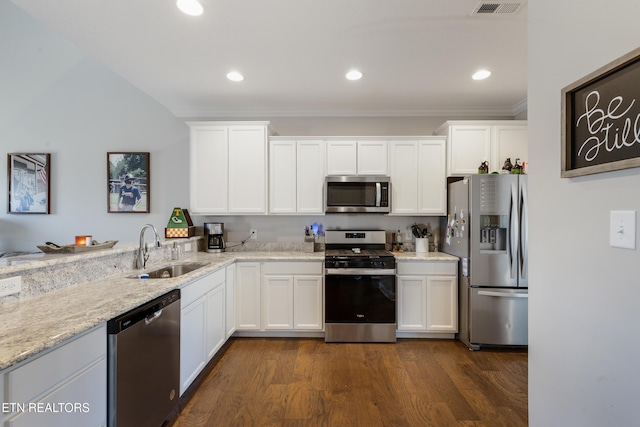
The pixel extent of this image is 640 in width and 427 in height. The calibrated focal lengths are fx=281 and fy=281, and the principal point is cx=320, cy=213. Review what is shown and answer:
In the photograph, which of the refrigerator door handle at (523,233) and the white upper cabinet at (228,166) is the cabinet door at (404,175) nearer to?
the refrigerator door handle at (523,233)

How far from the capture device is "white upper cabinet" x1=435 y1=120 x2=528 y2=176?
326 centimetres

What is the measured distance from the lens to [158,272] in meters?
2.43

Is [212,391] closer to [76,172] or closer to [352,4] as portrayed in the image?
[352,4]

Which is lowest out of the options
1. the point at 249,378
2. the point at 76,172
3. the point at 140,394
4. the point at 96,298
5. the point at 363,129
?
the point at 249,378

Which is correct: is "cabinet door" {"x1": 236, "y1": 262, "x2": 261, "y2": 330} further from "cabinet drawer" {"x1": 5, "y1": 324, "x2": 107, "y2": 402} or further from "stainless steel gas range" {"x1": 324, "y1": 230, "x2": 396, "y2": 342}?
"cabinet drawer" {"x1": 5, "y1": 324, "x2": 107, "y2": 402}

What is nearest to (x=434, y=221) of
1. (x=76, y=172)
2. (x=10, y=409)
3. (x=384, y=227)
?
(x=384, y=227)

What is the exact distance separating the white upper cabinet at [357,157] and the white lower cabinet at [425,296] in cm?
116

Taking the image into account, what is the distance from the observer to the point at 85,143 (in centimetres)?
375

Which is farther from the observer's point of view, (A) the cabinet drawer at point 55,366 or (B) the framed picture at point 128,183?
(B) the framed picture at point 128,183

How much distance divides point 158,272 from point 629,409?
2809 millimetres

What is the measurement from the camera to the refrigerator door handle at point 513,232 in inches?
107

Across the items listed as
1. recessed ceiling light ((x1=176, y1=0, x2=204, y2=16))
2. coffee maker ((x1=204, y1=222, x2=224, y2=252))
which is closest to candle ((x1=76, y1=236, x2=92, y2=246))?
coffee maker ((x1=204, y1=222, x2=224, y2=252))

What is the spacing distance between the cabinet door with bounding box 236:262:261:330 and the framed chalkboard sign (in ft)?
9.09

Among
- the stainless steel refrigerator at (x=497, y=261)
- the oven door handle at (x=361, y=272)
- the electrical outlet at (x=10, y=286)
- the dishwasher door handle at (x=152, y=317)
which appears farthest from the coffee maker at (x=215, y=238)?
the stainless steel refrigerator at (x=497, y=261)
